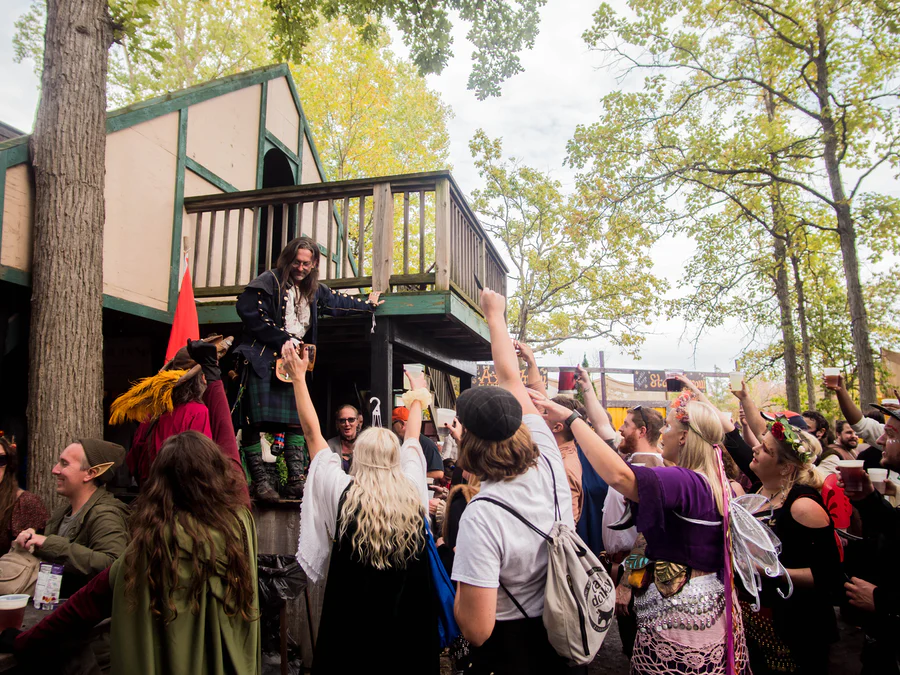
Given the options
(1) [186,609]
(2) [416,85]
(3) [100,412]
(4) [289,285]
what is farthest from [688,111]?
(2) [416,85]

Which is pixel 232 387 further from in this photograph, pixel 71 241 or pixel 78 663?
pixel 78 663

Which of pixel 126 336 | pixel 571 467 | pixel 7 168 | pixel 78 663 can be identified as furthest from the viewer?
pixel 126 336

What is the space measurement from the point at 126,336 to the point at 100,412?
2990 millimetres

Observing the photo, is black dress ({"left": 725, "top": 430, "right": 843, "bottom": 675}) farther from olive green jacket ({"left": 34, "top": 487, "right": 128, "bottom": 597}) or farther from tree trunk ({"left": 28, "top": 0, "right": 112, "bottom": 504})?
tree trunk ({"left": 28, "top": 0, "right": 112, "bottom": 504})

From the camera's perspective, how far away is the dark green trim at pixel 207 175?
6926 millimetres

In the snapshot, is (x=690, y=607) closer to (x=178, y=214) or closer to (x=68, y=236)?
(x=68, y=236)

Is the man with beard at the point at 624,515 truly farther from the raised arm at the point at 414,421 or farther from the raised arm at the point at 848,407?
the raised arm at the point at 848,407

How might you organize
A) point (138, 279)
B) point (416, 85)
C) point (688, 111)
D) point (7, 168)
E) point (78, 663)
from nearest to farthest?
point (78, 663) → point (7, 168) → point (138, 279) → point (688, 111) → point (416, 85)

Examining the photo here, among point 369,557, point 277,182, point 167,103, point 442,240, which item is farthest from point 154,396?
point 277,182

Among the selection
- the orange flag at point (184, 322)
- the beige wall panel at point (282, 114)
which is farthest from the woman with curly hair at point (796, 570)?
the beige wall panel at point (282, 114)

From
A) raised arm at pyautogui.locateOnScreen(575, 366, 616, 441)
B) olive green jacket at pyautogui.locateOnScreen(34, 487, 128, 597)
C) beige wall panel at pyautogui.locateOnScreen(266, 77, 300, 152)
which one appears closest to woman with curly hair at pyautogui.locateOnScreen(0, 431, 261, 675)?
olive green jacket at pyautogui.locateOnScreen(34, 487, 128, 597)

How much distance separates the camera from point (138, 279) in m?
6.12

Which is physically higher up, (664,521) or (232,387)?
(232,387)

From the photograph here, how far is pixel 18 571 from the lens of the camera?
3.06 metres
